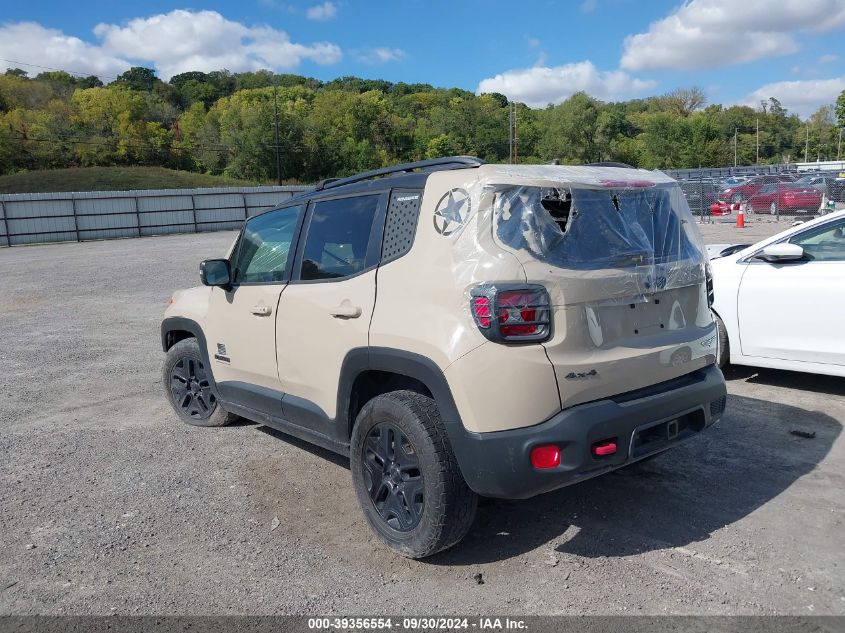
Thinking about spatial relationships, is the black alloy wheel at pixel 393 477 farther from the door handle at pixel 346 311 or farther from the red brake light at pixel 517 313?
the red brake light at pixel 517 313

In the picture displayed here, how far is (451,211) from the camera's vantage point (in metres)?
3.27

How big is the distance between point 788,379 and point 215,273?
5.06m

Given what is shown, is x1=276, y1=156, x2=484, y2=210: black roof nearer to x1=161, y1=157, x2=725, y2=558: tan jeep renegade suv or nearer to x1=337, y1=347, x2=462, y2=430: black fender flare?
x1=161, y1=157, x2=725, y2=558: tan jeep renegade suv

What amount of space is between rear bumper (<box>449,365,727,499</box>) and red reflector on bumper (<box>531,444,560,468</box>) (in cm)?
2

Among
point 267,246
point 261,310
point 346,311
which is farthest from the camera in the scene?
point 267,246

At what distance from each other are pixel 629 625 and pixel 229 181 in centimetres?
6714

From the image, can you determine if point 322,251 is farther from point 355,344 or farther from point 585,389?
point 585,389

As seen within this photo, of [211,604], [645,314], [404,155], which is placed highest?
[404,155]

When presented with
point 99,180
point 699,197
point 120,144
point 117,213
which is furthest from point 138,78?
point 699,197

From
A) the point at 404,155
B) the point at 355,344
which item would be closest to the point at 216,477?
the point at 355,344

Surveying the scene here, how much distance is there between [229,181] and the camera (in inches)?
2594

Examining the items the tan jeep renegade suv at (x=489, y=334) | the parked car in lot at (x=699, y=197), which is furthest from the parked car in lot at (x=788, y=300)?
the parked car in lot at (x=699, y=197)

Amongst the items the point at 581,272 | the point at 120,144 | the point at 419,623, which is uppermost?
the point at 120,144

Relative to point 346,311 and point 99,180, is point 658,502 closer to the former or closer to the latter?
point 346,311
